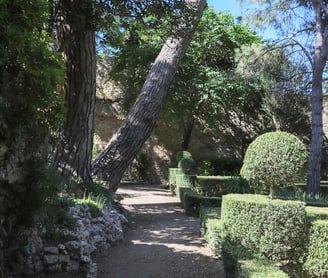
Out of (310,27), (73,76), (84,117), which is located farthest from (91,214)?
(310,27)

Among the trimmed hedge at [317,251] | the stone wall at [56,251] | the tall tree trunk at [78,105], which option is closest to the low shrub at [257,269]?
the trimmed hedge at [317,251]

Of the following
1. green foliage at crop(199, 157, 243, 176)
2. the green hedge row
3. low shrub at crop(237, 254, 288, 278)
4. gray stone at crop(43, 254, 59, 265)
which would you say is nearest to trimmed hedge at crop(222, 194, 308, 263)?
the green hedge row

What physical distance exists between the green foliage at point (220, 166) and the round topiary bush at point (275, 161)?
417 inches

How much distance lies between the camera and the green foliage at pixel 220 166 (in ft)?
52.5

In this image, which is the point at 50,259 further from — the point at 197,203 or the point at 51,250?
the point at 197,203

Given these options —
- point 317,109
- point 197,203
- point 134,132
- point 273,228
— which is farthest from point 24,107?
point 317,109

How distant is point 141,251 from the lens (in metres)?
5.42

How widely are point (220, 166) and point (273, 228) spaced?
11.9 meters

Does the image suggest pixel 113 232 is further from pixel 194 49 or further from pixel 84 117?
pixel 194 49

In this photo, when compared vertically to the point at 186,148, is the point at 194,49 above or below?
above

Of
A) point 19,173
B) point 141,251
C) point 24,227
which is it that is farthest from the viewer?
point 141,251

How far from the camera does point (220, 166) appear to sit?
16.2 meters

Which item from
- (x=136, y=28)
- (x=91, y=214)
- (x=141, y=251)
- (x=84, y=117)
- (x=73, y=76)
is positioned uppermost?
(x=136, y=28)

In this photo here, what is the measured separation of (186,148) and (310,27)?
7.21 meters
